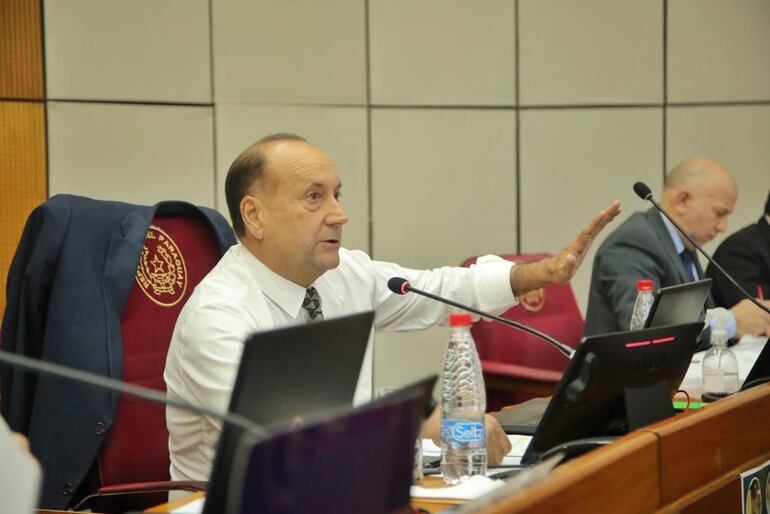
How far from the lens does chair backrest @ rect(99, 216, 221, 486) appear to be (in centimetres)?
229

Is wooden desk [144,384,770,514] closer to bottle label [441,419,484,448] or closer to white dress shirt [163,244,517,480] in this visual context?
bottle label [441,419,484,448]

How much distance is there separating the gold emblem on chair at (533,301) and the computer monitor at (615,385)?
1686 millimetres

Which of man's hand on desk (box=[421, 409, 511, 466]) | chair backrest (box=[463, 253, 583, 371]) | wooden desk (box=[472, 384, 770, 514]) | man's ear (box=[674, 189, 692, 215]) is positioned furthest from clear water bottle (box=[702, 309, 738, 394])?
man's ear (box=[674, 189, 692, 215])

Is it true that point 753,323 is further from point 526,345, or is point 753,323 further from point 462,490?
point 462,490

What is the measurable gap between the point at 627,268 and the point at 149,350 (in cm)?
184

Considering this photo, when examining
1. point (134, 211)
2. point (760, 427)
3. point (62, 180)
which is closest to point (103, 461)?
point (134, 211)

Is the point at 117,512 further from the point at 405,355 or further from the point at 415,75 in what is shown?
the point at 415,75

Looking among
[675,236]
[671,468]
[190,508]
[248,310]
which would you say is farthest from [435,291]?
[675,236]

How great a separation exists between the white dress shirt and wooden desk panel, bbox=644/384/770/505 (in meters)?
Answer: 0.55

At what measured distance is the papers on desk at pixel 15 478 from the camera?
1.09 meters

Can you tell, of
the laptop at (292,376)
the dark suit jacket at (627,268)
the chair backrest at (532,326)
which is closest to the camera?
the laptop at (292,376)

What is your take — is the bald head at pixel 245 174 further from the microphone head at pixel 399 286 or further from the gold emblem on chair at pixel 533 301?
the gold emblem on chair at pixel 533 301

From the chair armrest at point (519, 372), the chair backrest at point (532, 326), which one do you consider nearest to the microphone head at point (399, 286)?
the chair armrest at point (519, 372)

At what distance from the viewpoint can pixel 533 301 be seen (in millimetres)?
3754
